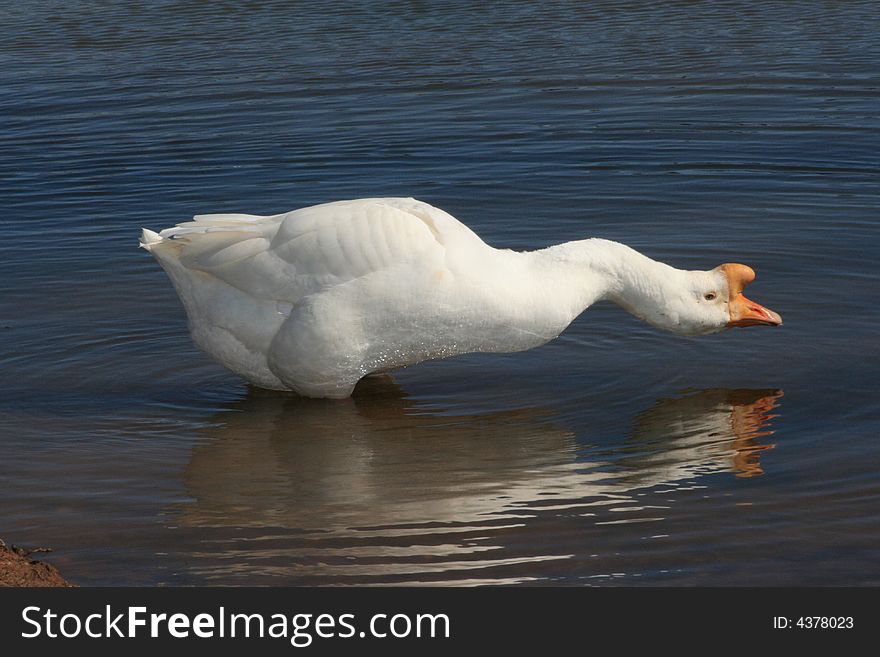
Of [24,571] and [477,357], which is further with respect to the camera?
[477,357]

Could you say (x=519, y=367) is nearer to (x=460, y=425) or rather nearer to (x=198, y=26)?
(x=460, y=425)

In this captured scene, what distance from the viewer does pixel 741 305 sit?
24.9 ft

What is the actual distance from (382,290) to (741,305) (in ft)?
6.83

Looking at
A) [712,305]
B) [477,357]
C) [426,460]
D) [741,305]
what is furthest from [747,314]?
[426,460]

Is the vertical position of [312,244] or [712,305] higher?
[312,244]

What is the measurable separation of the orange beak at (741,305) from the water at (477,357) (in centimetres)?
42

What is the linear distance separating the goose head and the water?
0.43m

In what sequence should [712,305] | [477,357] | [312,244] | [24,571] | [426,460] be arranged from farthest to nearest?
1. [477,357]
2. [712,305]
3. [312,244]
4. [426,460]
5. [24,571]

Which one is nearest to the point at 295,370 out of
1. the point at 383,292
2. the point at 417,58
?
the point at 383,292

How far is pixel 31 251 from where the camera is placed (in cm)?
1050

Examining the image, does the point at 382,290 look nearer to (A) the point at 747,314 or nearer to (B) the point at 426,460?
(B) the point at 426,460

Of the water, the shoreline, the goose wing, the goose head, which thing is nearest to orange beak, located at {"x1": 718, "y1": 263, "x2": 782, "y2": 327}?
the goose head

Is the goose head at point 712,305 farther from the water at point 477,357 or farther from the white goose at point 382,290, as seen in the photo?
the water at point 477,357

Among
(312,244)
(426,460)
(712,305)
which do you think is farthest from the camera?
(712,305)
